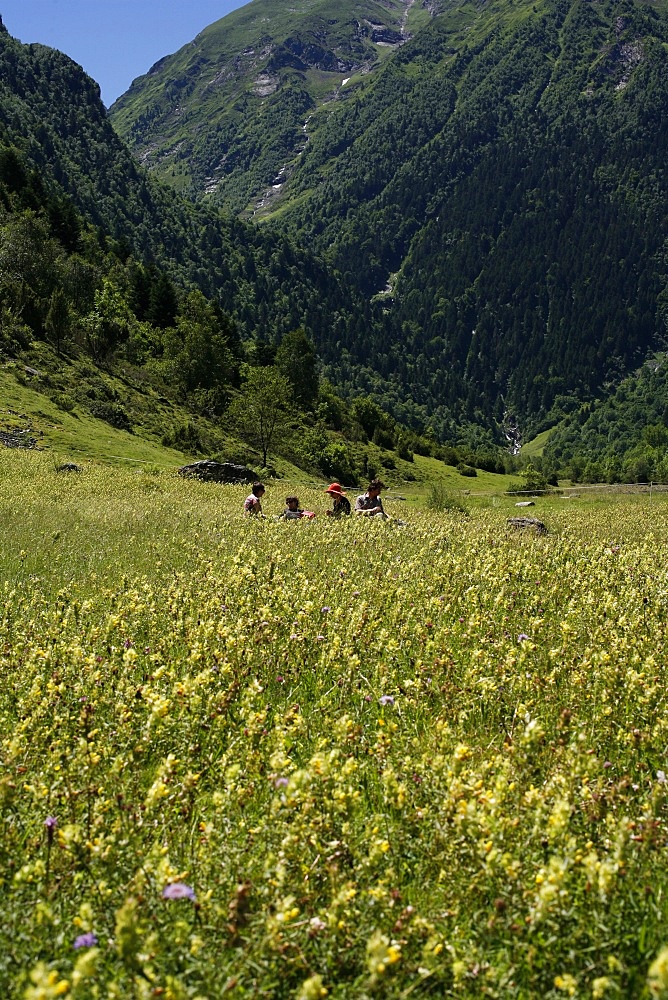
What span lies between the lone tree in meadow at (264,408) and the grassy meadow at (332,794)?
47.4m

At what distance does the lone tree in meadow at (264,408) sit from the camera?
2138 inches

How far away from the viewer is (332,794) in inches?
137

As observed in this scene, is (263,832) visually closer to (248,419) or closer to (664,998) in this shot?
(664,998)

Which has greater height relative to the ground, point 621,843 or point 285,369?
point 285,369

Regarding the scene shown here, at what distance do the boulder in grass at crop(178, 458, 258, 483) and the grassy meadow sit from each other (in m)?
26.1

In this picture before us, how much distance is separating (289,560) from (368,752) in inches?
214

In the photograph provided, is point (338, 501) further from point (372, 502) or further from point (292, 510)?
point (292, 510)

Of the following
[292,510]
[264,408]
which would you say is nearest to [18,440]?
[292,510]

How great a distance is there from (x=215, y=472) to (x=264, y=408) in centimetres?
2128

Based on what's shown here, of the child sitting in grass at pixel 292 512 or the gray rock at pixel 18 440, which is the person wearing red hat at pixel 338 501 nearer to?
the child sitting in grass at pixel 292 512

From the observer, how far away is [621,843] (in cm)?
283

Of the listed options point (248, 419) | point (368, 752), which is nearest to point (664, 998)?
point (368, 752)

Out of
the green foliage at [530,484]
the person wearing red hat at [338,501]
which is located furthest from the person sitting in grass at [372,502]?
the green foliage at [530,484]

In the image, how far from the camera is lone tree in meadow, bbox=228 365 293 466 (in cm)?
5431
